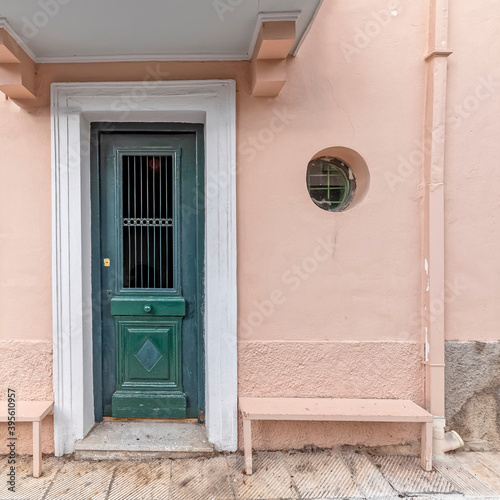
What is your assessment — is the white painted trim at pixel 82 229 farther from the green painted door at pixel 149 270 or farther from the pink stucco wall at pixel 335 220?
the green painted door at pixel 149 270

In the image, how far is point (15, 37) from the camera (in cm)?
262

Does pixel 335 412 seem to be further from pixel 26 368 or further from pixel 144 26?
pixel 144 26

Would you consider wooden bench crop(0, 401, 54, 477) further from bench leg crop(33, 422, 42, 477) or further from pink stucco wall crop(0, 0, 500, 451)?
pink stucco wall crop(0, 0, 500, 451)

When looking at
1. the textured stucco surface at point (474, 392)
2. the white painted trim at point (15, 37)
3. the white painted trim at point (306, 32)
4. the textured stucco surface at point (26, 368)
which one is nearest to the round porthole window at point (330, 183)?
the white painted trim at point (306, 32)

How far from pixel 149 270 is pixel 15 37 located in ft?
6.68

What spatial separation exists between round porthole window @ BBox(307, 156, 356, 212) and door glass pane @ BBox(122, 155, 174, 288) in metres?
1.31

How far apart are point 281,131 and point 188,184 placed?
3.11 ft

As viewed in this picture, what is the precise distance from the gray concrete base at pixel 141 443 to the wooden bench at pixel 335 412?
1.70 feet

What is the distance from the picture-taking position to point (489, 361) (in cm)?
312

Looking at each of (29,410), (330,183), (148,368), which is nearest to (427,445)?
(330,183)

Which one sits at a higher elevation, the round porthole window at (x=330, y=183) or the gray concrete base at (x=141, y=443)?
the round porthole window at (x=330, y=183)

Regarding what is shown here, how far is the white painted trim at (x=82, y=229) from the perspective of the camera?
297cm

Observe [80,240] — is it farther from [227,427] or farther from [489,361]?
[489,361]

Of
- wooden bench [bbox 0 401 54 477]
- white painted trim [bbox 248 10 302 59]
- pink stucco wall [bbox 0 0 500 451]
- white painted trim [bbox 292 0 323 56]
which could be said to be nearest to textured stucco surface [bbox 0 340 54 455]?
pink stucco wall [bbox 0 0 500 451]
